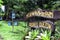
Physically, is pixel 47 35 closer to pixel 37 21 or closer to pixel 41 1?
pixel 37 21

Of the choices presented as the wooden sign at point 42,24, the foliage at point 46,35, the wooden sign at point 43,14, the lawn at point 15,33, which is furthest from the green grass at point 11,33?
the foliage at point 46,35

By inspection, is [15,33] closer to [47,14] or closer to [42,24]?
[42,24]

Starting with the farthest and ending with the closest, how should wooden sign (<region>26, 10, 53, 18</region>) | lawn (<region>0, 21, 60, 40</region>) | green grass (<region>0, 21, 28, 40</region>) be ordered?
green grass (<region>0, 21, 28, 40</region>) < lawn (<region>0, 21, 60, 40</region>) < wooden sign (<region>26, 10, 53, 18</region>)

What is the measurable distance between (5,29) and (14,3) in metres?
4.12

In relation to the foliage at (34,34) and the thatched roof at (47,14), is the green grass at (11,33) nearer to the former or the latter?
the foliage at (34,34)

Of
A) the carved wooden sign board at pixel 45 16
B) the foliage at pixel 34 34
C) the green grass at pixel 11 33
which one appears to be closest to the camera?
the foliage at pixel 34 34

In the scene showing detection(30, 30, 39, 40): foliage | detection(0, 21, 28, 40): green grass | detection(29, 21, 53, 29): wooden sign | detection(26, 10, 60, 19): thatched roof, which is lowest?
detection(0, 21, 28, 40): green grass

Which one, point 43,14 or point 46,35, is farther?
point 43,14

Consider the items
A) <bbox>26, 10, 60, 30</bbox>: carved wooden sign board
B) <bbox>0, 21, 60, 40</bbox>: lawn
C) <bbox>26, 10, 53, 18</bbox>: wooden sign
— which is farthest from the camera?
<bbox>0, 21, 60, 40</bbox>: lawn

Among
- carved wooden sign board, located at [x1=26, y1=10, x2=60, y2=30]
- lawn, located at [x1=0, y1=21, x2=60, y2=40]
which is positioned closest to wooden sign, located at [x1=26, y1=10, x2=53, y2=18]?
carved wooden sign board, located at [x1=26, y1=10, x2=60, y2=30]

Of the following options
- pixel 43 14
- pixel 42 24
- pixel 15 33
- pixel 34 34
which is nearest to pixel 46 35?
pixel 34 34

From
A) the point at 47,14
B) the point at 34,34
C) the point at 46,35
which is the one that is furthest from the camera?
the point at 47,14

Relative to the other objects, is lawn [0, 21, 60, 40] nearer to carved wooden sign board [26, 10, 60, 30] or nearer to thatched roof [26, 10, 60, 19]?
carved wooden sign board [26, 10, 60, 30]

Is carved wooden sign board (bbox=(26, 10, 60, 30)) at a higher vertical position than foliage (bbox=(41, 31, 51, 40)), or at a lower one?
higher
